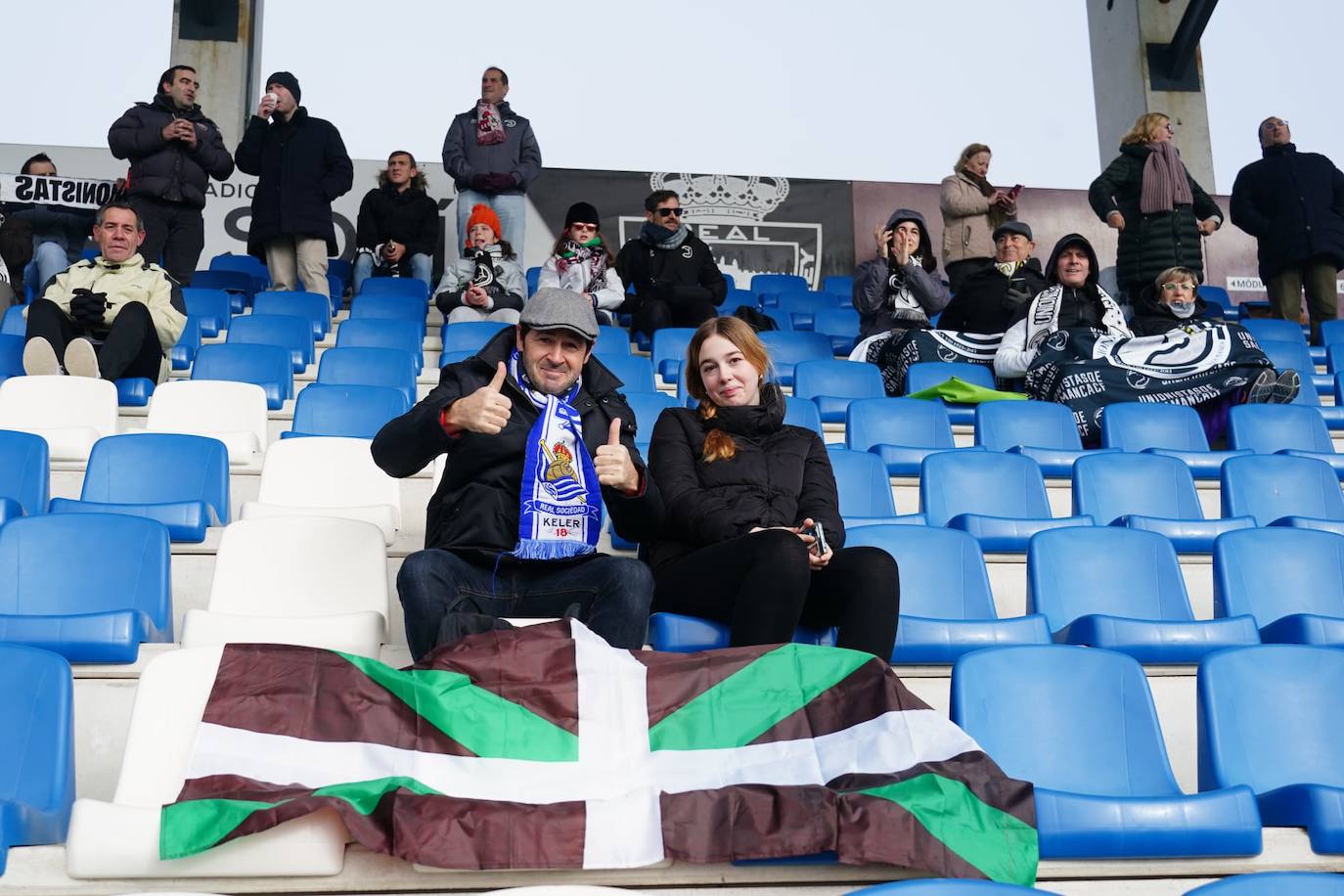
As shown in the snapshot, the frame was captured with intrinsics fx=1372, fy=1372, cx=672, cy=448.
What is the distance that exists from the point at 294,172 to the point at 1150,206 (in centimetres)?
393

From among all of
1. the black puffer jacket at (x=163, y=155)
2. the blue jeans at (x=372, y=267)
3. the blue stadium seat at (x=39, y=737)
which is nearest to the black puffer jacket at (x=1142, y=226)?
the blue jeans at (x=372, y=267)

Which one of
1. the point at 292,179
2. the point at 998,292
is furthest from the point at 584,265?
the point at 998,292

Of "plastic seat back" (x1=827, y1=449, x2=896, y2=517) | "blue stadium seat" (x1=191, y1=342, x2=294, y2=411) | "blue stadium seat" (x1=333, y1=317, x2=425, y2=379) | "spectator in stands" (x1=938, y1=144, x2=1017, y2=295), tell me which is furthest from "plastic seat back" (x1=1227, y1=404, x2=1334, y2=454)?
"blue stadium seat" (x1=191, y1=342, x2=294, y2=411)

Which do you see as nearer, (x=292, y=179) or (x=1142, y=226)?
(x=292, y=179)

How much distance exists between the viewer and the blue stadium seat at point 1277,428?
4.73m

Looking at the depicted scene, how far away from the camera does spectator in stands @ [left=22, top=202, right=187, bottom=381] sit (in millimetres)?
4523

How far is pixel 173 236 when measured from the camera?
5953 mm

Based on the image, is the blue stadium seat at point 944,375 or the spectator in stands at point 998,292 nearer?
the blue stadium seat at point 944,375

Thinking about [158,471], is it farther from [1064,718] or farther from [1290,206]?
[1290,206]

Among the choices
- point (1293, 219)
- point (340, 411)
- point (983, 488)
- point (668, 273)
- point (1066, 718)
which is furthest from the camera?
point (1293, 219)

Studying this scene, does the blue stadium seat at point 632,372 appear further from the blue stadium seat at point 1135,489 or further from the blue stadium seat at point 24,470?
the blue stadium seat at point 24,470

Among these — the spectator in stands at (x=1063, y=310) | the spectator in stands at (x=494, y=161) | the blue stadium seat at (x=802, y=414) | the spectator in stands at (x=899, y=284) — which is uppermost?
the spectator in stands at (x=494, y=161)

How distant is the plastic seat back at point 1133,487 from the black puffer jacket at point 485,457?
160cm

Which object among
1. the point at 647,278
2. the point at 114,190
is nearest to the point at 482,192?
the point at 647,278
